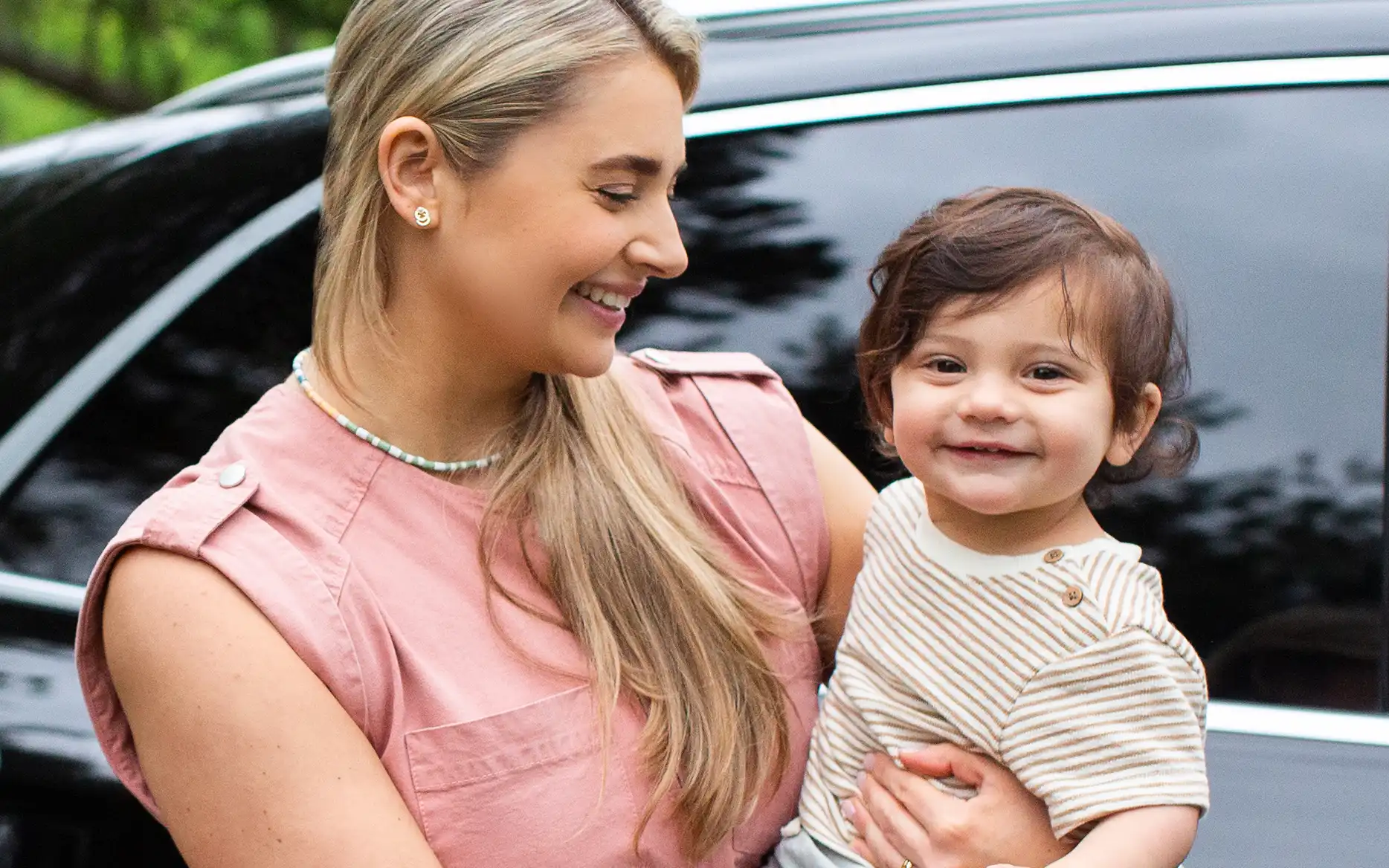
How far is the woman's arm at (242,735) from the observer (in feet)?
5.31

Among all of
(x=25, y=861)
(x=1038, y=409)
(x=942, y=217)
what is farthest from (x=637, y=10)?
(x=25, y=861)

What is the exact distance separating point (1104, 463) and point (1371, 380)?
31 cm

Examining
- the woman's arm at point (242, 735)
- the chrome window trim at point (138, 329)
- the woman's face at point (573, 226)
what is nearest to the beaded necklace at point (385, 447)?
the woman's face at point (573, 226)

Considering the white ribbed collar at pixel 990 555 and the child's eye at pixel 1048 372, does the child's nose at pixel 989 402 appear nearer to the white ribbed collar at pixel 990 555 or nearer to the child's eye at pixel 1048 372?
the child's eye at pixel 1048 372

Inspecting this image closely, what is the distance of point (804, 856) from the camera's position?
191 centimetres

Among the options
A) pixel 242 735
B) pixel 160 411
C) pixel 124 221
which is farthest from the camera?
pixel 124 221

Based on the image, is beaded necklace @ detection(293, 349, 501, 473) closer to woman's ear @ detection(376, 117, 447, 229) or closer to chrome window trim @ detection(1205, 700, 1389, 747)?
woman's ear @ detection(376, 117, 447, 229)

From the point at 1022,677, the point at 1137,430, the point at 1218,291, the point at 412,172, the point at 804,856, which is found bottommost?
the point at 804,856

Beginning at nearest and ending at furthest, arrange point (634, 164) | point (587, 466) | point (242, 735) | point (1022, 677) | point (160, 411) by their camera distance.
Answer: point (242, 735), point (1022, 677), point (634, 164), point (587, 466), point (160, 411)

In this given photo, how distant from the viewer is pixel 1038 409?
5.72ft

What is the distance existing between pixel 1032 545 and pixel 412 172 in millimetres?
804

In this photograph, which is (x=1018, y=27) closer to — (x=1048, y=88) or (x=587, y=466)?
(x=1048, y=88)

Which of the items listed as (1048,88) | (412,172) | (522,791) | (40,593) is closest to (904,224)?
(1048,88)

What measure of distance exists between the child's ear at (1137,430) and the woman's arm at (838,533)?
40 centimetres
